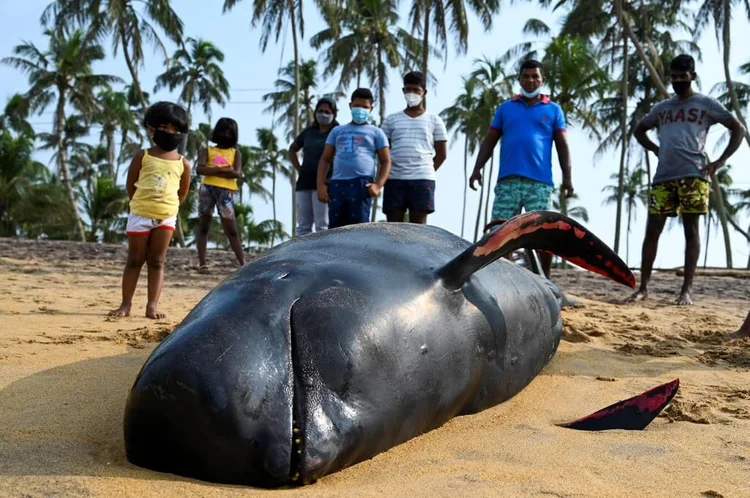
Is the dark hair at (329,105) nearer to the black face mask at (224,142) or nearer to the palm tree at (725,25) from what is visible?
the black face mask at (224,142)

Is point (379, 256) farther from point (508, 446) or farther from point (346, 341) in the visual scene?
point (508, 446)

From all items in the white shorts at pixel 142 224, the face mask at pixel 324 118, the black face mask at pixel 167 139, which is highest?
the face mask at pixel 324 118

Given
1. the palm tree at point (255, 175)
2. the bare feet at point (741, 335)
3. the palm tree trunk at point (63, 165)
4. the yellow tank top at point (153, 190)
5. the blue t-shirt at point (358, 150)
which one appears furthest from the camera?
the palm tree at point (255, 175)

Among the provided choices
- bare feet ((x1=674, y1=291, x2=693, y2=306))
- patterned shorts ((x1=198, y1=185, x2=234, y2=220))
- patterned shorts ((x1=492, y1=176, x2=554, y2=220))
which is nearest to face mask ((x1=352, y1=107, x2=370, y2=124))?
patterned shorts ((x1=492, y1=176, x2=554, y2=220))

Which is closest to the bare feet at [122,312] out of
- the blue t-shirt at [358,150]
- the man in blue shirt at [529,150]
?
the blue t-shirt at [358,150]

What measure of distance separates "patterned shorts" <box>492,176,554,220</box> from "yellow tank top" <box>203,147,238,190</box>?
3.15 meters

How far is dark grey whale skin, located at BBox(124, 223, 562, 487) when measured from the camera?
1636mm

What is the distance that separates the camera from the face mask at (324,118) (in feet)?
22.4

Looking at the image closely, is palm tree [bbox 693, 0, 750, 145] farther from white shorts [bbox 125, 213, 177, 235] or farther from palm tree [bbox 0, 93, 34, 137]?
palm tree [bbox 0, 93, 34, 137]

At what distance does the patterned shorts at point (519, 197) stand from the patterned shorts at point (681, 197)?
1363mm

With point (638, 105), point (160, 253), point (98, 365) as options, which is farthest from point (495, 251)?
point (638, 105)

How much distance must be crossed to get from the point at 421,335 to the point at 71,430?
1047mm

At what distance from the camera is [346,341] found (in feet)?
6.04

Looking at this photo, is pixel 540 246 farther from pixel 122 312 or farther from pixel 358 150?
pixel 358 150
